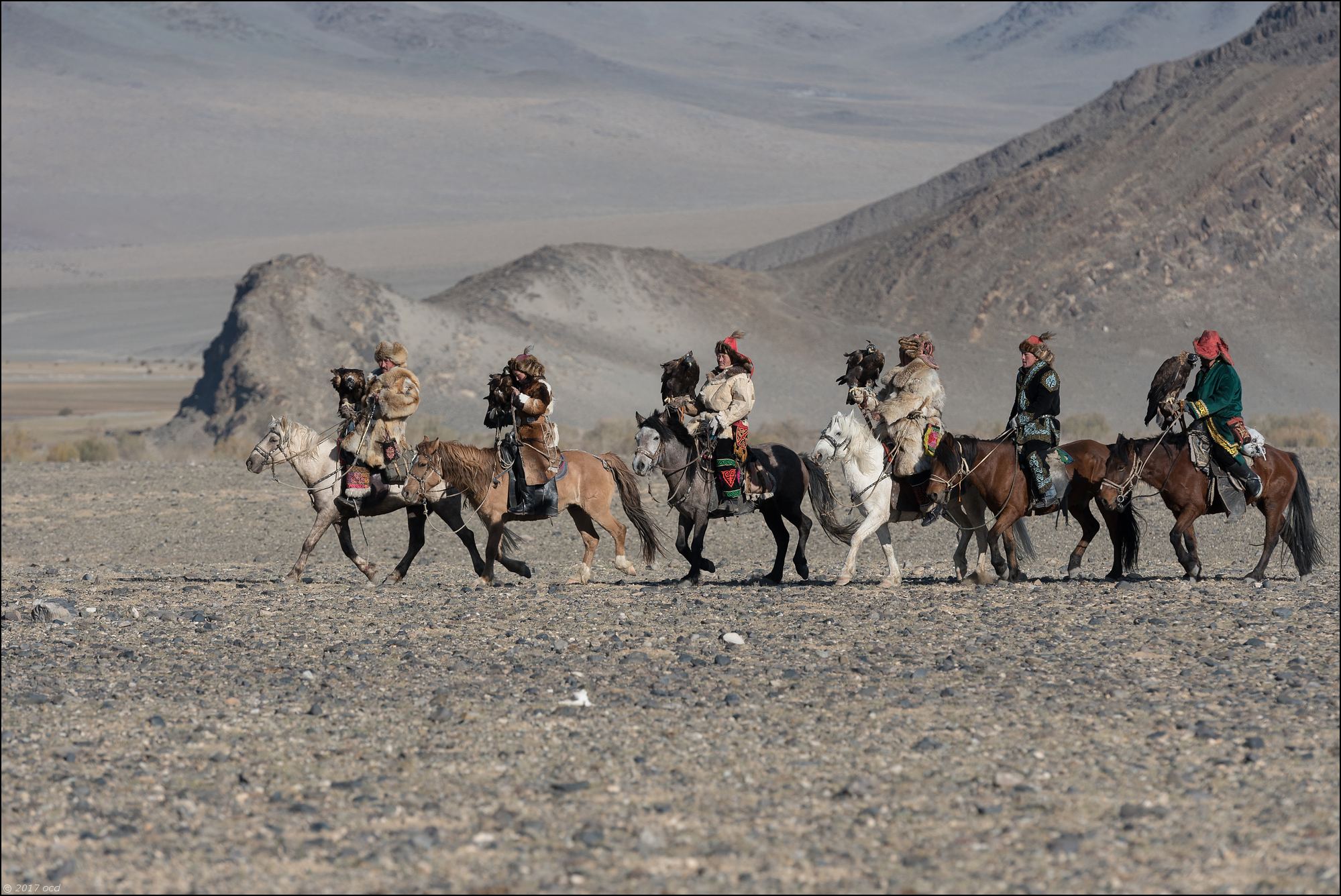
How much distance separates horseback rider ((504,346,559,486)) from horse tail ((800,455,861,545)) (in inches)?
87.2

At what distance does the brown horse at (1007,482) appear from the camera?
45.0 ft

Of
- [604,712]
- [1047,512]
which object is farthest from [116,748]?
[1047,512]

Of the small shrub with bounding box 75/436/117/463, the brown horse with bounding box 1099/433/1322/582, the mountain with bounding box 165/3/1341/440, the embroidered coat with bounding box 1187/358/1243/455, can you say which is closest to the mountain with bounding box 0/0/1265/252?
the mountain with bounding box 165/3/1341/440

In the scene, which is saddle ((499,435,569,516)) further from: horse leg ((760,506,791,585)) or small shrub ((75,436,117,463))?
small shrub ((75,436,117,463))

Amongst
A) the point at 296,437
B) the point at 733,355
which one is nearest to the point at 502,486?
the point at 296,437

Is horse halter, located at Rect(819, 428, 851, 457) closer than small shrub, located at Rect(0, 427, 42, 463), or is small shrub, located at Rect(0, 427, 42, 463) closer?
horse halter, located at Rect(819, 428, 851, 457)

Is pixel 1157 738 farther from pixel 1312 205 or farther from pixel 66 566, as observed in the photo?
pixel 1312 205

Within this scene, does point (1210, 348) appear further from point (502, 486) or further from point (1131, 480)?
point (502, 486)

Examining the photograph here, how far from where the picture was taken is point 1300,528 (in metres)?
14.1

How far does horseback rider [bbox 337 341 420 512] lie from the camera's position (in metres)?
14.3

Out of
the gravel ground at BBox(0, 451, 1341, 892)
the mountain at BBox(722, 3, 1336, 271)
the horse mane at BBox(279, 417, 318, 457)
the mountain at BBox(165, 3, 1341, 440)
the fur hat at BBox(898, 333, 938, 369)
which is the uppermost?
the mountain at BBox(722, 3, 1336, 271)

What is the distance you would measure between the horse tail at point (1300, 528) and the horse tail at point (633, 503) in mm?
5396

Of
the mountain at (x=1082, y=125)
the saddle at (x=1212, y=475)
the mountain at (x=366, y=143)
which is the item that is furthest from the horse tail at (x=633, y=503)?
the mountain at (x=366, y=143)

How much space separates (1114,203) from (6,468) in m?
33.7
